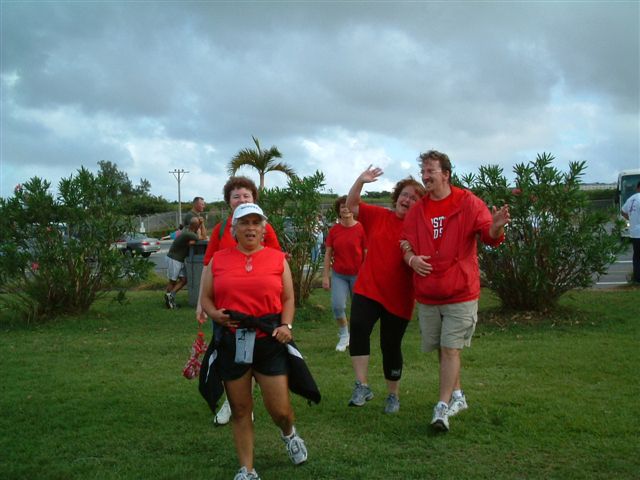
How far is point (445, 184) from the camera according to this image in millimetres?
4883

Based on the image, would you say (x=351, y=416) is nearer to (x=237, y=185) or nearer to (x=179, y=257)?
(x=237, y=185)

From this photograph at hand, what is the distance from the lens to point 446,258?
466 centimetres

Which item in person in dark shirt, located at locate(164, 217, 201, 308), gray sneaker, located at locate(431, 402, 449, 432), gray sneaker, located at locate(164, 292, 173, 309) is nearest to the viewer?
gray sneaker, located at locate(431, 402, 449, 432)

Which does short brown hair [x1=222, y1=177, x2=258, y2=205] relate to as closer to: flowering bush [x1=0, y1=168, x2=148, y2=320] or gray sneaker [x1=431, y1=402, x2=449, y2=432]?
gray sneaker [x1=431, y1=402, x2=449, y2=432]

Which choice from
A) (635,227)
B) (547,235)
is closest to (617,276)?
(635,227)

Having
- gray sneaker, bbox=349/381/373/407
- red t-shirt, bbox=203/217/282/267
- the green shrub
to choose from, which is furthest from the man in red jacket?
the green shrub

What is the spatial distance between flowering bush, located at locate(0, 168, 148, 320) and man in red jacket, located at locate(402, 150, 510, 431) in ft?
21.7

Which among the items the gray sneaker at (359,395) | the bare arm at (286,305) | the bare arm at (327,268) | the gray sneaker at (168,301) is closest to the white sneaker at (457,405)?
the gray sneaker at (359,395)

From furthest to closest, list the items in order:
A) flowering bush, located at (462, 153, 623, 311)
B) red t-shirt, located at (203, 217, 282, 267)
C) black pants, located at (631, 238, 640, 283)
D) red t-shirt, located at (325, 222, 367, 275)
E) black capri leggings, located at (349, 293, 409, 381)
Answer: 1. black pants, located at (631, 238, 640, 283)
2. flowering bush, located at (462, 153, 623, 311)
3. red t-shirt, located at (325, 222, 367, 275)
4. black capri leggings, located at (349, 293, 409, 381)
5. red t-shirt, located at (203, 217, 282, 267)

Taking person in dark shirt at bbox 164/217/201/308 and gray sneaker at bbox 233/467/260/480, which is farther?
person in dark shirt at bbox 164/217/201/308

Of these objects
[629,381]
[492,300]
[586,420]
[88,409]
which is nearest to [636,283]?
[492,300]

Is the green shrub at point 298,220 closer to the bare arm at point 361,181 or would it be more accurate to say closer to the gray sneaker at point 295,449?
the bare arm at point 361,181

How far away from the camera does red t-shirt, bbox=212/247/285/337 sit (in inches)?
152

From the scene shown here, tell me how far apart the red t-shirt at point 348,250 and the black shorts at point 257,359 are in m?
3.78
